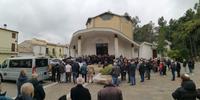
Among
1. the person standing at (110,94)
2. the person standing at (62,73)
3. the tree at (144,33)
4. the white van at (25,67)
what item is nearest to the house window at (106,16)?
the person standing at (62,73)

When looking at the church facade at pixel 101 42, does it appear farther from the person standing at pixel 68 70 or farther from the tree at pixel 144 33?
the tree at pixel 144 33

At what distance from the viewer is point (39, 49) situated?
246 feet

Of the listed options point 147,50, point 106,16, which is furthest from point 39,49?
point 106,16

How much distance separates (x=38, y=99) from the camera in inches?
297

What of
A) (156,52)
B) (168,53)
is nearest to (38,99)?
(168,53)

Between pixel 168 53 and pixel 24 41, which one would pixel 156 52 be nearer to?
pixel 168 53

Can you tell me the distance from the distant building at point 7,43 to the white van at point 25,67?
112 ft

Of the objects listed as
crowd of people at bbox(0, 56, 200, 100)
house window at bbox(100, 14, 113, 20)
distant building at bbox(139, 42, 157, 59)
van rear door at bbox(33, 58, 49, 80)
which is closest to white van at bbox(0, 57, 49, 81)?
van rear door at bbox(33, 58, 49, 80)

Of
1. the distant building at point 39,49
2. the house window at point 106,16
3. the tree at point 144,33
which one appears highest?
the tree at point 144,33

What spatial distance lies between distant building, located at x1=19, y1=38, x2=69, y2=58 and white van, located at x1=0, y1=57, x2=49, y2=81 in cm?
4208

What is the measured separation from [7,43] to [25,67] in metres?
37.7

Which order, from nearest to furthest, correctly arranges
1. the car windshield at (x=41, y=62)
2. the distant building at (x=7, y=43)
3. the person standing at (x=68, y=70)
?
the car windshield at (x=41, y=62) < the person standing at (x=68, y=70) < the distant building at (x=7, y=43)

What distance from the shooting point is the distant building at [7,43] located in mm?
54219

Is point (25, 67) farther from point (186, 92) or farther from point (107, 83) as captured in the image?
point (186, 92)
